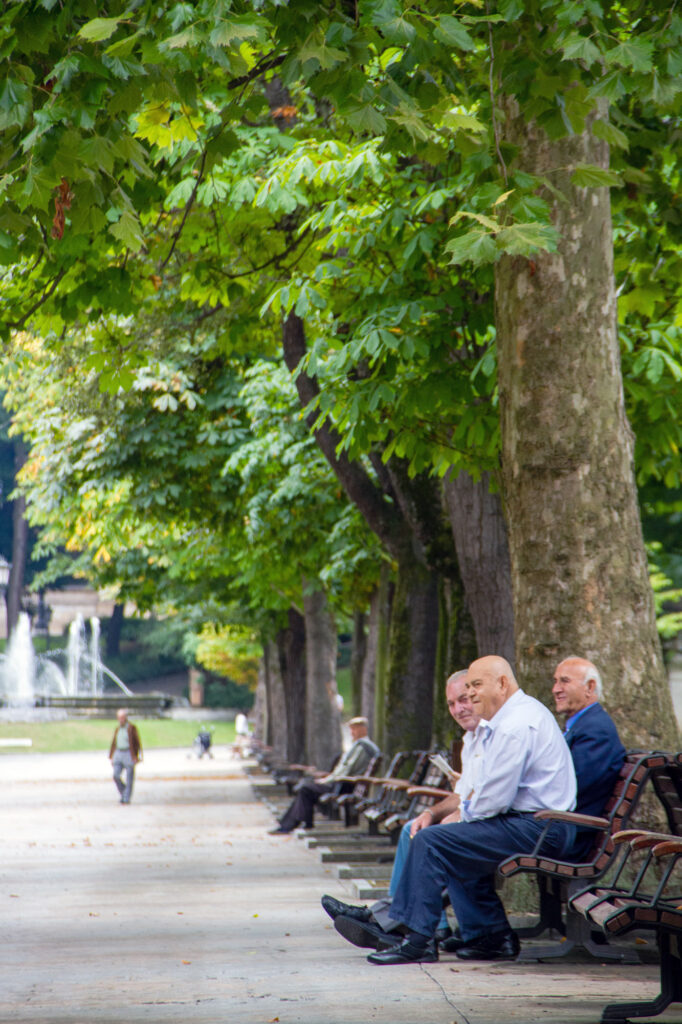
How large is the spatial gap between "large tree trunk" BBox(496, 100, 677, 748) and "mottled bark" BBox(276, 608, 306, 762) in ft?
74.2

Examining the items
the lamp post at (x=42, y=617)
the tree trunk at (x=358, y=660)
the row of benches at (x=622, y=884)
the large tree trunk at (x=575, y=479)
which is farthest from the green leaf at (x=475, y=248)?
the lamp post at (x=42, y=617)

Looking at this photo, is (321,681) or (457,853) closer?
(457,853)

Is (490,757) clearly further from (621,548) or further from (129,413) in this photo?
(129,413)

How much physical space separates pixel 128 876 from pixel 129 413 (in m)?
9.12

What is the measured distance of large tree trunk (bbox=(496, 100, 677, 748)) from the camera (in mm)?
7250

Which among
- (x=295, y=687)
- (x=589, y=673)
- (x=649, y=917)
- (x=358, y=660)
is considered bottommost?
(x=649, y=917)

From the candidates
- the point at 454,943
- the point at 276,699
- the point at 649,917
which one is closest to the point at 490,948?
the point at 454,943

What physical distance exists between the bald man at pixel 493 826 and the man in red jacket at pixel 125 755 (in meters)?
17.2

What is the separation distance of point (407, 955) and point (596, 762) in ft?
4.22

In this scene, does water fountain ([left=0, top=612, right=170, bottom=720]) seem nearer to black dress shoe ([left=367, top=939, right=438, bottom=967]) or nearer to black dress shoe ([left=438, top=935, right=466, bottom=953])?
black dress shoe ([left=438, top=935, right=466, bottom=953])

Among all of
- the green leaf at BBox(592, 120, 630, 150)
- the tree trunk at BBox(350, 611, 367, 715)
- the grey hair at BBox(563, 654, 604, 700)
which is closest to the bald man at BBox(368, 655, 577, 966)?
the grey hair at BBox(563, 654, 604, 700)

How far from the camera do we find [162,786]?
98.9ft

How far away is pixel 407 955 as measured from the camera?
6371mm

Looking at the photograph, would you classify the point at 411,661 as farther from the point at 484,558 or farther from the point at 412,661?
the point at 484,558
